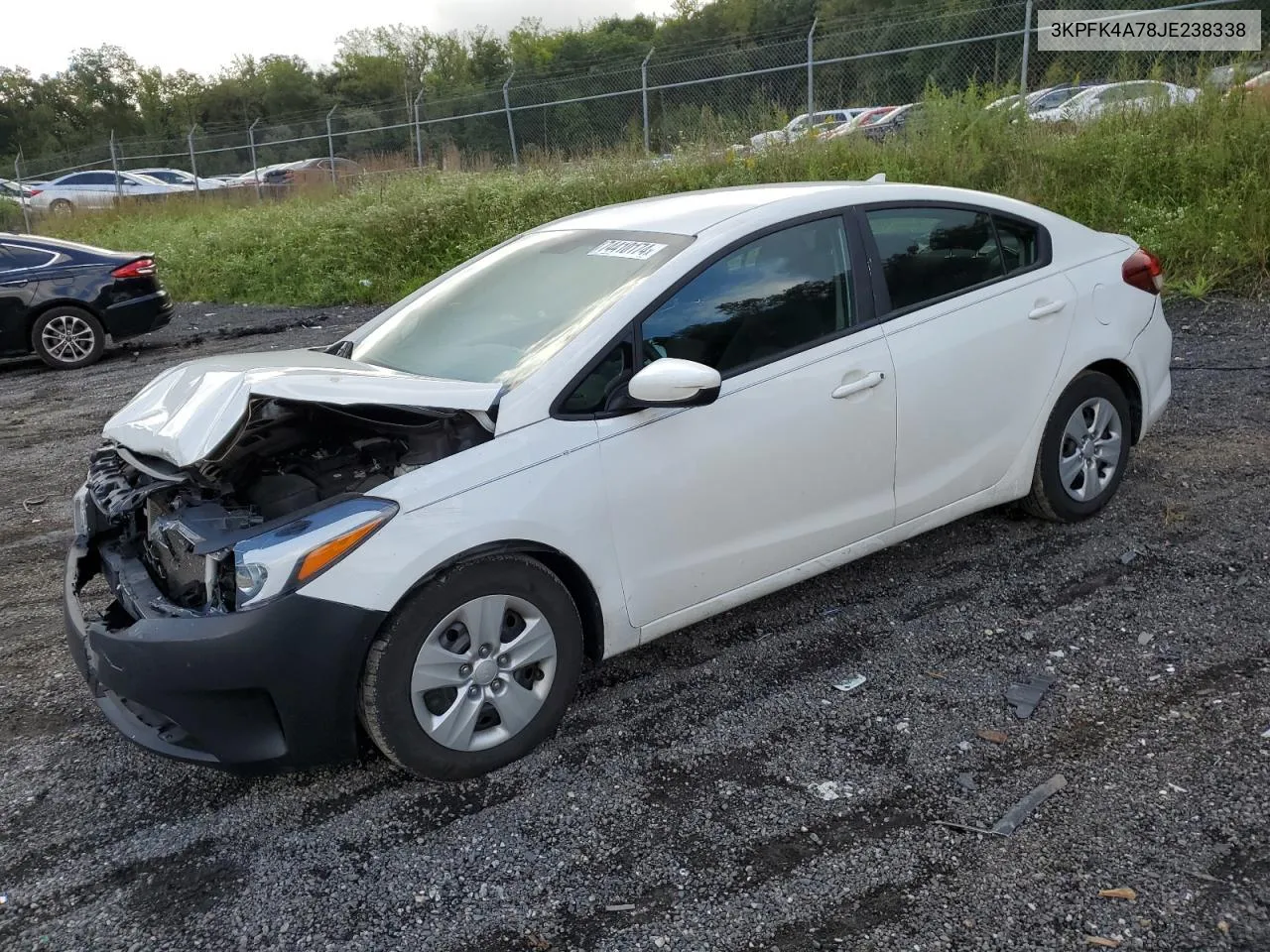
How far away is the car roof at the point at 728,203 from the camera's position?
12.9 ft

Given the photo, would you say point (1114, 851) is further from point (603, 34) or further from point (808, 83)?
point (603, 34)

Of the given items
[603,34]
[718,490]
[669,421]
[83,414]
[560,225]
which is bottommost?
[83,414]

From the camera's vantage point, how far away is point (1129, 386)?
4.84m

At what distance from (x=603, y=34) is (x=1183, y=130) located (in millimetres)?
54305

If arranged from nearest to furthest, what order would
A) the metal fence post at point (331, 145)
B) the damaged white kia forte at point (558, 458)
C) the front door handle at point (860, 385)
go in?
the damaged white kia forte at point (558, 458) → the front door handle at point (860, 385) → the metal fence post at point (331, 145)

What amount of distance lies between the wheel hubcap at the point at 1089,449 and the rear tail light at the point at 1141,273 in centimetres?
58

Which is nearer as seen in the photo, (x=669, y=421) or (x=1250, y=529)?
(x=669, y=421)

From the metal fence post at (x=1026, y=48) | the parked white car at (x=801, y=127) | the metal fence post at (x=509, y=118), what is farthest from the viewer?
the metal fence post at (x=509, y=118)

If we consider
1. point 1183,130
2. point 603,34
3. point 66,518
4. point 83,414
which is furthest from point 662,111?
point 603,34

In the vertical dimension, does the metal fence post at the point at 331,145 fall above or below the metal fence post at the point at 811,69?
below

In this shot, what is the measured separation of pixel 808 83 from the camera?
1477 centimetres

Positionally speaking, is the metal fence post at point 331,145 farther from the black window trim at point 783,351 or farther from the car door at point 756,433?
the car door at point 756,433

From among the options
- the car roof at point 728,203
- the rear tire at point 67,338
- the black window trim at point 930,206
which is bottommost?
the rear tire at point 67,338

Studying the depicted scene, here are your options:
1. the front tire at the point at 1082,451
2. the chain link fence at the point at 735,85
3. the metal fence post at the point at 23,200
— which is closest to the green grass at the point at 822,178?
the chain link fence at the point at 735,85
